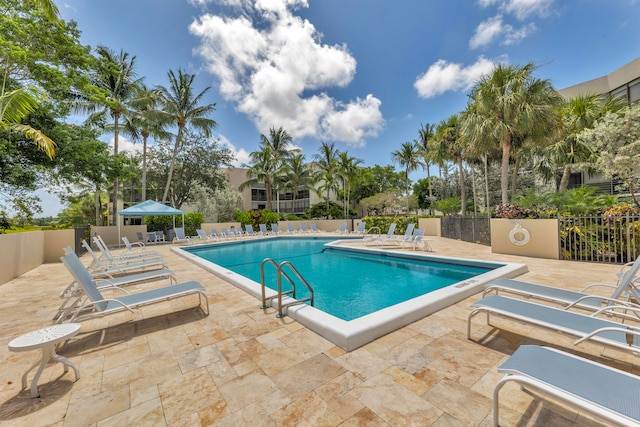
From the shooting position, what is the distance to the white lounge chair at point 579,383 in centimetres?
140

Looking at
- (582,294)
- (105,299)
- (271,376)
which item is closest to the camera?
(271,376)

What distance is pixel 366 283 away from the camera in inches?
285

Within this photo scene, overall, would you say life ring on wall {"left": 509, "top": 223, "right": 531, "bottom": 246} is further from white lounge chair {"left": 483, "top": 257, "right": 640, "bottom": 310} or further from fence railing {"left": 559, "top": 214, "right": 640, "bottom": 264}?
white lounge chair {"left": 483, "top": 257, "right": 640, "bottom": 310}

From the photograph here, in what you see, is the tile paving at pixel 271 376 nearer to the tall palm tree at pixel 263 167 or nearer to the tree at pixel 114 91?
the tree at pixel 114 91

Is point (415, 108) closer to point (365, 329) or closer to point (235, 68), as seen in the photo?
point (235, 68)

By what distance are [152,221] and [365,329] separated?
20088mm

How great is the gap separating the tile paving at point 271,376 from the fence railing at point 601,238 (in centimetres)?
661

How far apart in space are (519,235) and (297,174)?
23966 mm

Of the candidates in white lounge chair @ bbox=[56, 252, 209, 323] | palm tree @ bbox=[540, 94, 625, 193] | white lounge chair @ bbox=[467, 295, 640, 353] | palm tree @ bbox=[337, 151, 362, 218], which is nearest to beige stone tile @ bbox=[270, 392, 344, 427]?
white lounge chair @ bbox=[467, 295, 640, 353]

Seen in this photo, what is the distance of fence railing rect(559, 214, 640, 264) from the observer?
283 inches

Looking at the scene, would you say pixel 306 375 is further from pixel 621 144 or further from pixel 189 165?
pixel 189 165

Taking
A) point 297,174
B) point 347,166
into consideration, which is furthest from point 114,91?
point 347,166

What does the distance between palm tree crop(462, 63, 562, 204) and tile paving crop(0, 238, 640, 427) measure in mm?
11535

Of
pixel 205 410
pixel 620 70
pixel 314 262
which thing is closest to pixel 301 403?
pixel 205 410
